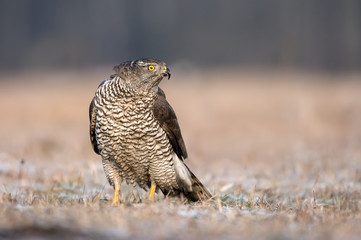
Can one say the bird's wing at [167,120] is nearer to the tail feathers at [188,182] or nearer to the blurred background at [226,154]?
the tail feathers at [188,182]

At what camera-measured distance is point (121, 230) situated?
13.6 feet

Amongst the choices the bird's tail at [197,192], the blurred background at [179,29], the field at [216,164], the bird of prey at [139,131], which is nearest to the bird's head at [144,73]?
the bird of prey at [139,131]

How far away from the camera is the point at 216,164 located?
10.5m

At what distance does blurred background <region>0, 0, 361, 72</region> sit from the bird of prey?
3639 cm

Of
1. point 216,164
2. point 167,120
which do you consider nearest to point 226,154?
point 216,164

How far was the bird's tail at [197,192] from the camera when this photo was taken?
6555 millimetres

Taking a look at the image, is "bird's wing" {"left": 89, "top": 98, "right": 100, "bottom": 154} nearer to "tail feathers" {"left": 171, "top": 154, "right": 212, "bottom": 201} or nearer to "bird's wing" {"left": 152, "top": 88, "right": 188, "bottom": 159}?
"bird's wing" {"left": 152, "top": 88, "right": 188, "bottom": 159}

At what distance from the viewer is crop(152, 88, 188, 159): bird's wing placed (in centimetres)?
629

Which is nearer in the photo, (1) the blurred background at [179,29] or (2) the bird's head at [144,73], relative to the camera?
(2) the bird's head at [144,73]

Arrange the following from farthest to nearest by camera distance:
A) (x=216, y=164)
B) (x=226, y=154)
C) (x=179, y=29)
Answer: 1. (x=179, y=29)
2. (x=226, y=154)
3. (x=216, y=164)

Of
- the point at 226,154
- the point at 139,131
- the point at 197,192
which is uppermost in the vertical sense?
the point at 139,131

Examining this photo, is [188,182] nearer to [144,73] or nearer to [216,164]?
[144,73]

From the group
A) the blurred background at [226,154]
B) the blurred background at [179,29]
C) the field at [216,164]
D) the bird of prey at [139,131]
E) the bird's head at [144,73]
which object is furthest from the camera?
the blurred background at [179,29]

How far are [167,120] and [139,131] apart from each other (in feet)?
1.48
